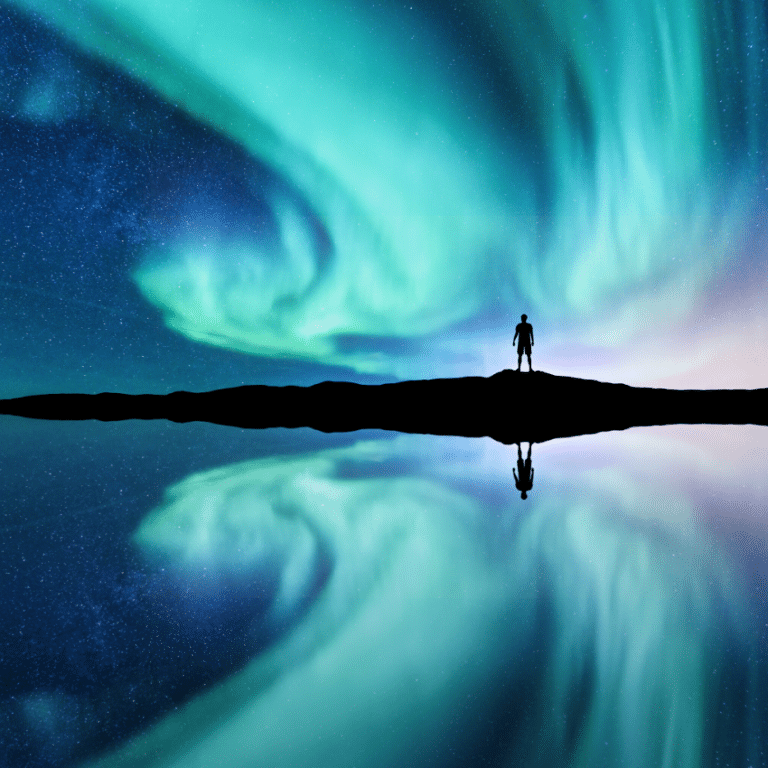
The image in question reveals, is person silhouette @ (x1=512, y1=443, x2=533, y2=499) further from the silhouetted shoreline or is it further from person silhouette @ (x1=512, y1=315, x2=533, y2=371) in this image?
person silhouette @ (x1=512, y1=315, x2=533, y2=371)

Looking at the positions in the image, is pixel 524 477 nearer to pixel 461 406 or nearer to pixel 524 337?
pixel 524 337

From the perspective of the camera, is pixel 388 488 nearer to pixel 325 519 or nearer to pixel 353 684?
pixel 325 519

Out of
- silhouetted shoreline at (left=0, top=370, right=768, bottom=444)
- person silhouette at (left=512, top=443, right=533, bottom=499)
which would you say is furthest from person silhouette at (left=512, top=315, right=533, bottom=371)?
person silhouette at (left=512, top=443, right=533, bottom=499)

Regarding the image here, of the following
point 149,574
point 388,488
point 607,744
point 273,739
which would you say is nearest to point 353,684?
point 273,739

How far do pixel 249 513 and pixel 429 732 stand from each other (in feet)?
12.6

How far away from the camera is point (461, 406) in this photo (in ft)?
97.6

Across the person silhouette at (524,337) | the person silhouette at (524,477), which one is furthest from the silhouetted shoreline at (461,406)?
the person silhouette at (524,477)

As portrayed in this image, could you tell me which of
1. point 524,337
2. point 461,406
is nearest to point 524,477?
point 524,337

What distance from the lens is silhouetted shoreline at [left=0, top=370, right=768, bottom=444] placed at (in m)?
19.4

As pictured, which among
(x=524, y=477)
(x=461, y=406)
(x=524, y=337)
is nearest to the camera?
(x=524, y=477)

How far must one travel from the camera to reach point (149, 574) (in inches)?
141

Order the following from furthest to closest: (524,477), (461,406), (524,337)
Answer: (461,406), (524,337), (524,477)

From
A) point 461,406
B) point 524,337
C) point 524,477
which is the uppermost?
point 524,337

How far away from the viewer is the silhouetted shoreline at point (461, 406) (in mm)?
19406
